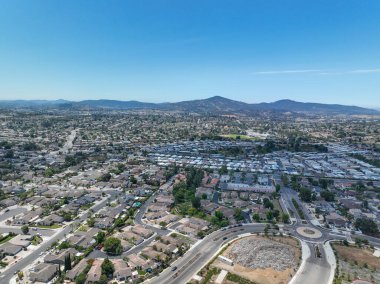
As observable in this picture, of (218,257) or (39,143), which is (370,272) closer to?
(218,257)

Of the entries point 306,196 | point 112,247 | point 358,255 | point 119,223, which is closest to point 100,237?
point 112,247

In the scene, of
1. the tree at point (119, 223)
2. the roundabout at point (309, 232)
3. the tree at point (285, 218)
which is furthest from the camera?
the tree at point (285, 218)

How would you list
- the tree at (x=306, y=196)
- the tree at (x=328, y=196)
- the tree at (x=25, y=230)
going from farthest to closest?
the tree at (x=328, y=196) → the tree at (x=306, y=196) → the tree at (x=25, y=230)

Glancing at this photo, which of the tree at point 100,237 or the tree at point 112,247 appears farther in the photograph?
the tree at point 100,237

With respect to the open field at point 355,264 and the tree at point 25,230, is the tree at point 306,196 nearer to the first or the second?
the open field at point 355,264

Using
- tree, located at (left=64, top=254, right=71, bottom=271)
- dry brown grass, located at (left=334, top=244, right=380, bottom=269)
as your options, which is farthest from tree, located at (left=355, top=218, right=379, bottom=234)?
tree, located at (left=64, top=254, right=71, bottom=271)

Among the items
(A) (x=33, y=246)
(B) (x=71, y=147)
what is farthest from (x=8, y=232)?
(B) (x=71, y=147)

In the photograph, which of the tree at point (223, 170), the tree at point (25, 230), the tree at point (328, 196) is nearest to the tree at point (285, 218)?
the tree at point (328, 196)
